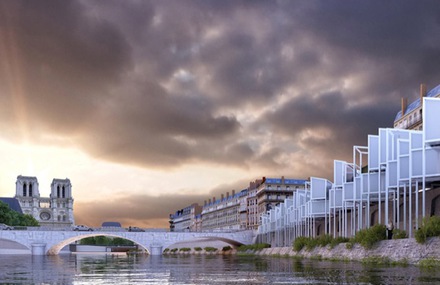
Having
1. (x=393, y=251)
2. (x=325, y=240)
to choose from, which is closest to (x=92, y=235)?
(x=325, y=240)

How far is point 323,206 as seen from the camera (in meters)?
86.3

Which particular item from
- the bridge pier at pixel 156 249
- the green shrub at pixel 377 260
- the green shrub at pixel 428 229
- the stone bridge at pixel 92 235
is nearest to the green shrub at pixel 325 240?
the green shrub at pixel 377 260

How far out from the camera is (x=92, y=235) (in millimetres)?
134375

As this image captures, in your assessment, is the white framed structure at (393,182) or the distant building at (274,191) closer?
the white framed structure at (393,182)

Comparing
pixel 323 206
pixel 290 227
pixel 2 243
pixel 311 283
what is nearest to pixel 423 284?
pixel 311 283

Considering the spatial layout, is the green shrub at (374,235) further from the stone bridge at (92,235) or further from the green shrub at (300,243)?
the stone bridge at (92,235)

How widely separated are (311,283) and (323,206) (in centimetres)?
6194

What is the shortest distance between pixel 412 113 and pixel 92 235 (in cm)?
7398

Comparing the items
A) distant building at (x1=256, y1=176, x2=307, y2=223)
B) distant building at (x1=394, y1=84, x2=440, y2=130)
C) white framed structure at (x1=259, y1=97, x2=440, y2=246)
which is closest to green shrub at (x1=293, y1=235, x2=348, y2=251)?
white framed structure at (x1=259, y1=97, x2=440, y2=246)

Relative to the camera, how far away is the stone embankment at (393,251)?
40.0m

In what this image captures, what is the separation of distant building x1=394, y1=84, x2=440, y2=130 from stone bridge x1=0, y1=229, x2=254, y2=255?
4890 centimetres

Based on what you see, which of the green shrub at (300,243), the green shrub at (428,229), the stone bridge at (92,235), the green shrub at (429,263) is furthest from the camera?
the stone bridge at (92,235)

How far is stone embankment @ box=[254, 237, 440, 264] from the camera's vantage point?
1574 inches

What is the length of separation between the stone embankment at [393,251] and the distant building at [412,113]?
59254mm
